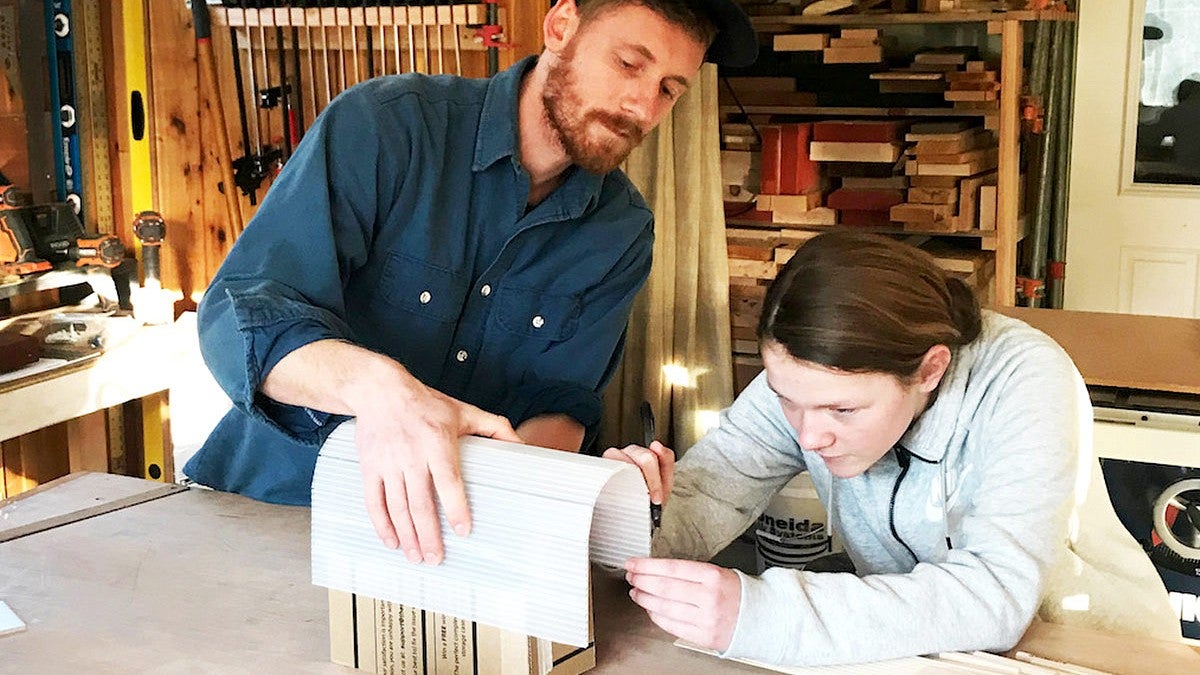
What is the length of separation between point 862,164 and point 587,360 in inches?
88.5

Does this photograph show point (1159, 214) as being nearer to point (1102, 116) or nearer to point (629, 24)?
point (1102, 116)

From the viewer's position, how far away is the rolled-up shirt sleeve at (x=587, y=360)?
5.74 ft

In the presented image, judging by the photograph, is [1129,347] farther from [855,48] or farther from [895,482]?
[855,48]

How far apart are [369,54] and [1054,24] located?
241 cm

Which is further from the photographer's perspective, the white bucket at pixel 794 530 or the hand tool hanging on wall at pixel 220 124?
the hand tool hanging on wall at pixel 220 124

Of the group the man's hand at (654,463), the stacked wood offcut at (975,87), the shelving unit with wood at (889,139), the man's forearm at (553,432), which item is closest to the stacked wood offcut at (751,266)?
the shelving unit with wood at (889,139)

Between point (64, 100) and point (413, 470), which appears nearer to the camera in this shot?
point (413, 470)

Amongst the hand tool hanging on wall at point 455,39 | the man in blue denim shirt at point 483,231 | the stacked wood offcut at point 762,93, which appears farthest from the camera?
the stacked wood offcut at point 762,93

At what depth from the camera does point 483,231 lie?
5.71ft

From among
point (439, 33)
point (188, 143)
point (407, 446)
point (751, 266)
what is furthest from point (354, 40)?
point (407, 446)

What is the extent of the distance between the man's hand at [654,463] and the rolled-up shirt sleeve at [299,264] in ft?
1.05

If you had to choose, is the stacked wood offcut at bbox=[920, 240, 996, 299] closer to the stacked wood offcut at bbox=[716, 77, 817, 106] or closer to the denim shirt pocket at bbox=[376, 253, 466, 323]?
the stacked wood offcut at bbox=[716, 77, 817, 106]

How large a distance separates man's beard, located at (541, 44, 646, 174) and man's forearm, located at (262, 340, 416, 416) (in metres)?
0.55

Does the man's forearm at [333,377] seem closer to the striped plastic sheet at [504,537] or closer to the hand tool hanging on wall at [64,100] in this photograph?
the striped plastic sheet at [504,537]
